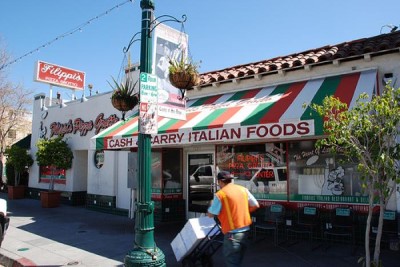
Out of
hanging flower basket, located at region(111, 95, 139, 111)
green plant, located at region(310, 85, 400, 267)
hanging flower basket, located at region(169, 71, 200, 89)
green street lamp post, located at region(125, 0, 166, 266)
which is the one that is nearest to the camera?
green plant, located at region(310, 85, 400, 267)

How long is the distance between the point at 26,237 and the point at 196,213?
457 cm

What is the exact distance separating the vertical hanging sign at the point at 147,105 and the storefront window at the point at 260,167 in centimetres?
438

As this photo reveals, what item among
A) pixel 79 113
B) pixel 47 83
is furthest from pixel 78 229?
pixel 47 83

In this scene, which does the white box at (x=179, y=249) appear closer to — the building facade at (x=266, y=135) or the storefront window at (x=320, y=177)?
the building facade at (x=266, y=135)

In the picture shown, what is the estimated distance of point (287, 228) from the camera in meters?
8.40

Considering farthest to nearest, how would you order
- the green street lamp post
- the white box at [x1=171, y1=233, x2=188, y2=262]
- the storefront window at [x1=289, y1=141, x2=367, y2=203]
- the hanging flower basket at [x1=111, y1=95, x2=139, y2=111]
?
the storefront window at [x1=289, y1=141, x2=367, y2=203] < the hanging flower basket at [x1=111, y1=95, x2=139, y2=111] < the white box at [x1=171, y1=233, x2=188, y2=262] < the green street lamp post

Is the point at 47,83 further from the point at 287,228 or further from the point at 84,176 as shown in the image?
the point at 287,228

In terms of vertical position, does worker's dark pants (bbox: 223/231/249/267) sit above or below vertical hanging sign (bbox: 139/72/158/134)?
below

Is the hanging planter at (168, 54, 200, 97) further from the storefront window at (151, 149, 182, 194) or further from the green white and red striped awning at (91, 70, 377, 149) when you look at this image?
the storefront window at (151, 149, 182, 194)

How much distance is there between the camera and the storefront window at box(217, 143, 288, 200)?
863 cm

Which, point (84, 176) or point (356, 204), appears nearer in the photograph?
point (356, 204)

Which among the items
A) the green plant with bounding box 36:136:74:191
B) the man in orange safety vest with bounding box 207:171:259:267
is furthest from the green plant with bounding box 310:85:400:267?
the green plant with bounding box 36:136:74:191

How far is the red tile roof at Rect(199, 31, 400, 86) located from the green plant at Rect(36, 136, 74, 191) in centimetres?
781

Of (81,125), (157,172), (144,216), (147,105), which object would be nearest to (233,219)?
(144,216)
